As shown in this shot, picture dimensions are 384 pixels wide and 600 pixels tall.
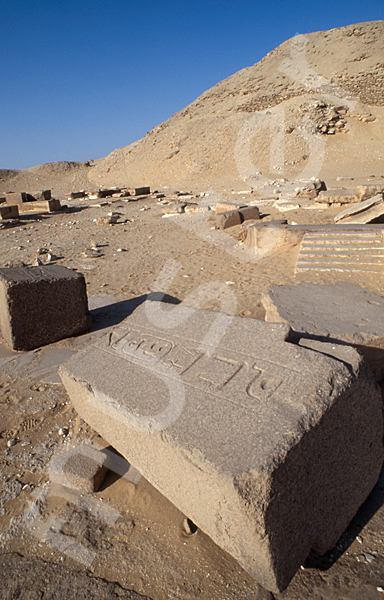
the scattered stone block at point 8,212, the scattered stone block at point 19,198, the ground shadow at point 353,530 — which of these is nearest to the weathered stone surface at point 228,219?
the ground shadow at point 353,530

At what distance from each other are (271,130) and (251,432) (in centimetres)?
2089

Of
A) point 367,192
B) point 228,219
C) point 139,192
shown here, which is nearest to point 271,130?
point 139,192

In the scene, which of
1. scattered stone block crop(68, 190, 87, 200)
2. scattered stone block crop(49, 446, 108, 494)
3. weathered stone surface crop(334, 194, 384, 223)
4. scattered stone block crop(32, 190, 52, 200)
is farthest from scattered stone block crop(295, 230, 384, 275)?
scattered stone block crop(68, 190, 87, 200)

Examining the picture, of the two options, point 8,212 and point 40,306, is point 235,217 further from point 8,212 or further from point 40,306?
point 8,212

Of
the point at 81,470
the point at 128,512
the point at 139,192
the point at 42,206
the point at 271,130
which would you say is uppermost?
the point at 271,130

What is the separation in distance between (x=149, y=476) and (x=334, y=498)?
0.82m

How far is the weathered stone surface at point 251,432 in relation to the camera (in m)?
1.26

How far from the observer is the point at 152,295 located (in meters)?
4.67

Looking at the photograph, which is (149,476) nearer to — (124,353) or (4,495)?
(124,353)

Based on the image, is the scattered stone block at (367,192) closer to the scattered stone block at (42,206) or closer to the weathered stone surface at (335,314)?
the weathered stone surface at (335,314)

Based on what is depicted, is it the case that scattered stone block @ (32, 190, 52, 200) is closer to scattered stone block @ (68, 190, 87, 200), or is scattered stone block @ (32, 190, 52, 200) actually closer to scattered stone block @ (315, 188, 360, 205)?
scattered stone block @ (68, 190, 87, 200)

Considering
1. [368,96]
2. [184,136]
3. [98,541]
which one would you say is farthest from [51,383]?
[368,96]

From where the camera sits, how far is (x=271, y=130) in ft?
64.0

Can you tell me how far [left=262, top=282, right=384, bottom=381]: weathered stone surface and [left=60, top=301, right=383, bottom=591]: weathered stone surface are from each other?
676 millimetres
